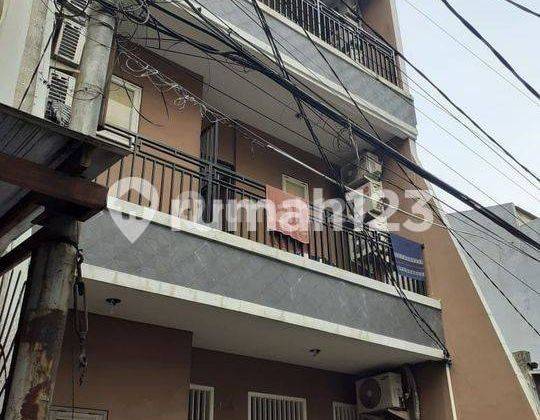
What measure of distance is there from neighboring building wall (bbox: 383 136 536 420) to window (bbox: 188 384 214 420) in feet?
11.5

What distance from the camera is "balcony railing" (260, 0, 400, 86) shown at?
378 inches

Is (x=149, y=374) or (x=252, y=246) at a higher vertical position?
(x=252, y=246)

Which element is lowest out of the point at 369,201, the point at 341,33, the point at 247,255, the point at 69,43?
the point at 247,255

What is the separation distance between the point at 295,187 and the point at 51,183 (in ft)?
23.8

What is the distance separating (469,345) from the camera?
27.4 feet

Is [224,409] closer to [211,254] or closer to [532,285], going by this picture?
[211,254]

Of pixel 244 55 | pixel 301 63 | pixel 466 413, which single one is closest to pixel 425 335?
pixel 466 413

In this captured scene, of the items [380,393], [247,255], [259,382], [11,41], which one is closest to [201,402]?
[259,382]

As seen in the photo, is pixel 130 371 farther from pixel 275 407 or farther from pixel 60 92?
pixel 60 92

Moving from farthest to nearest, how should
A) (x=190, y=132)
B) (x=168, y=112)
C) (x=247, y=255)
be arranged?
(x=190, y=132), (x=168, y=112), (x=247, y=255)

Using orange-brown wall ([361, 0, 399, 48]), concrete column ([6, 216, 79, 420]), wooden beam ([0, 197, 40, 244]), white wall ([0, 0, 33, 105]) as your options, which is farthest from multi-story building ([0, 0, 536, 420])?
concrete column ([6, 216, 79, 420])

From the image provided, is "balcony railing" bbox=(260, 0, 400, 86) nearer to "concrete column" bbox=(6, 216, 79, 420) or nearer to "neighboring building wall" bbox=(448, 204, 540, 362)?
"neighboring building wall" bbox=(448, 204, 540, 362)

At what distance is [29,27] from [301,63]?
4310 millimetres

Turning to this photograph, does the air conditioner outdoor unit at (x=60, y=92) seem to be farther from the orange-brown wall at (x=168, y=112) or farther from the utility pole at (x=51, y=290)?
the utility pole at (x=51, y=290)
